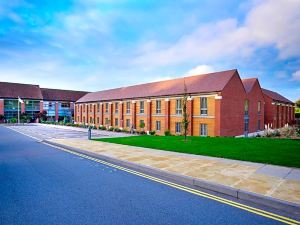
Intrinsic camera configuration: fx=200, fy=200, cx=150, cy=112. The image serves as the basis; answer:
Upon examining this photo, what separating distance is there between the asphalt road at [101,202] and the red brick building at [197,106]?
1839cm

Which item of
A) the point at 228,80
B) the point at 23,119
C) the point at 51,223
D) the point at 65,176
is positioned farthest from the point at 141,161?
the point at 23,119

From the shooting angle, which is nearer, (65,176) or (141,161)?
(65,176)

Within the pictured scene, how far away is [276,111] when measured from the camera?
47906 mm

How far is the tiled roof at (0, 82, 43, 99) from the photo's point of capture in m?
60.6

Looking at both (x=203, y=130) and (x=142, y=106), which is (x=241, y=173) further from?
(x=142, y=106)

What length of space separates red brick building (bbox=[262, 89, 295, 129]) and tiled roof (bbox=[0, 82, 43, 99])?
65.6 m

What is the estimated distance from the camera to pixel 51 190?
593 centimetres

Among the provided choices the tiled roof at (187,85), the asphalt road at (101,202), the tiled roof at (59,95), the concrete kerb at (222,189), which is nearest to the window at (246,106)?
the tiled roof at (187,85)

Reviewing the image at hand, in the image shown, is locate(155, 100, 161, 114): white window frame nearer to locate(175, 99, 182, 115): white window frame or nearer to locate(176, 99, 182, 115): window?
locate(175, 99, 182, 115): white window frame

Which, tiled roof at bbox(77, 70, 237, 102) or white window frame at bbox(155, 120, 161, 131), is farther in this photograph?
white window frame at bbox(155, 120, 161, 131)

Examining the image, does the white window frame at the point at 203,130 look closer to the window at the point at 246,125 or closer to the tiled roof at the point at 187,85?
the tiled roof at the point at 187,85

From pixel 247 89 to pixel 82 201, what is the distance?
36244 millimetres

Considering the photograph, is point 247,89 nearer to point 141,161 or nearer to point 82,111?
point 141,161

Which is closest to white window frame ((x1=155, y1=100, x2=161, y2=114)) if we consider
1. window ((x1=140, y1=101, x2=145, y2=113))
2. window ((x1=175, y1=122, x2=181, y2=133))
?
window ((x1=140, y1=101, x2=145, y2=113))
